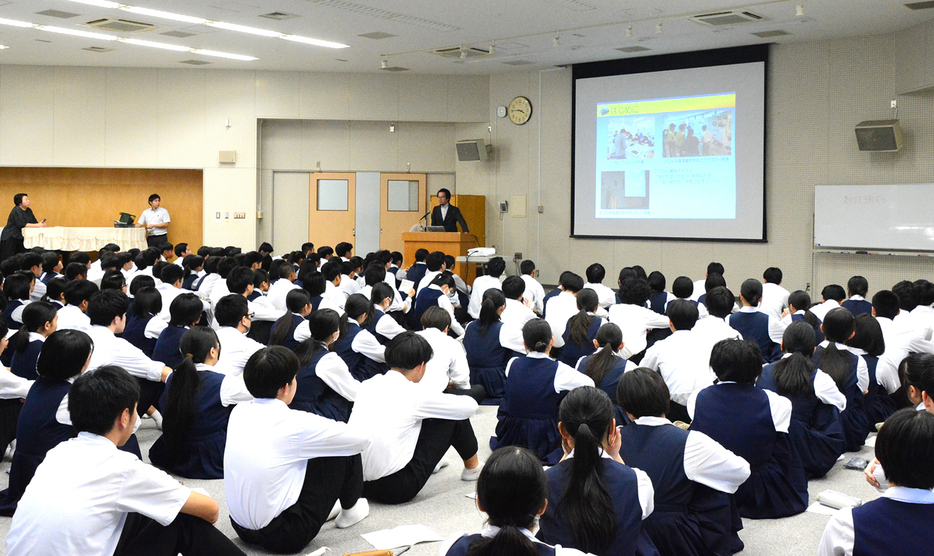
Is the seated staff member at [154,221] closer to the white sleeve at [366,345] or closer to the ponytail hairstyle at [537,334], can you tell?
the white sleeve at [366,345]

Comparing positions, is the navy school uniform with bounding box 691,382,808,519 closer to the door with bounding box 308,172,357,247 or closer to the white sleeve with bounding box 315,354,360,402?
the white sleeve with bounding box 315,354,360,402

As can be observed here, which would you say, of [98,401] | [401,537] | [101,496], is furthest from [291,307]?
[101,496]

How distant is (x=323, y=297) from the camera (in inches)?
247

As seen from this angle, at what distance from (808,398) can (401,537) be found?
213 cm

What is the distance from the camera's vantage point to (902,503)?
1808mm

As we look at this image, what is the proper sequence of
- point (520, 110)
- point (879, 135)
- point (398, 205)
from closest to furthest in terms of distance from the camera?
point (879, 135)
point (520, 110)
point (398, 205)

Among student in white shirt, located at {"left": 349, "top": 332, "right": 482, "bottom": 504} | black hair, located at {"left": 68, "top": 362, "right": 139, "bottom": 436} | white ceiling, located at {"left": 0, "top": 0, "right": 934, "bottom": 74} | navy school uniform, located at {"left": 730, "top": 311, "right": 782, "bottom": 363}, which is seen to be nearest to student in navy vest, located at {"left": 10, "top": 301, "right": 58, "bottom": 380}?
Answer: student in white shirt, located at {"left": 349, "top": 332, "right": 482, "bottom": 504}

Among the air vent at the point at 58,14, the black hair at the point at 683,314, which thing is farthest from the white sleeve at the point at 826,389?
the air vent at the point at 58,14

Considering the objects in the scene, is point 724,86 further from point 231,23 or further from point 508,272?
point 231,23

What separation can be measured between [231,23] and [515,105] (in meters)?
4.68

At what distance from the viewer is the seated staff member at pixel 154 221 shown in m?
12.1

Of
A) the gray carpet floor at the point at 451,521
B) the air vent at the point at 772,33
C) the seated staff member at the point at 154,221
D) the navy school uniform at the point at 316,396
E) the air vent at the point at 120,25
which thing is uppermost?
the air vent at the point at 120,25

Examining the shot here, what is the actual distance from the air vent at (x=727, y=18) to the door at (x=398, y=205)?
19.1ft

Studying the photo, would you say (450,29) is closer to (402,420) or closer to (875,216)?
(875,216)
